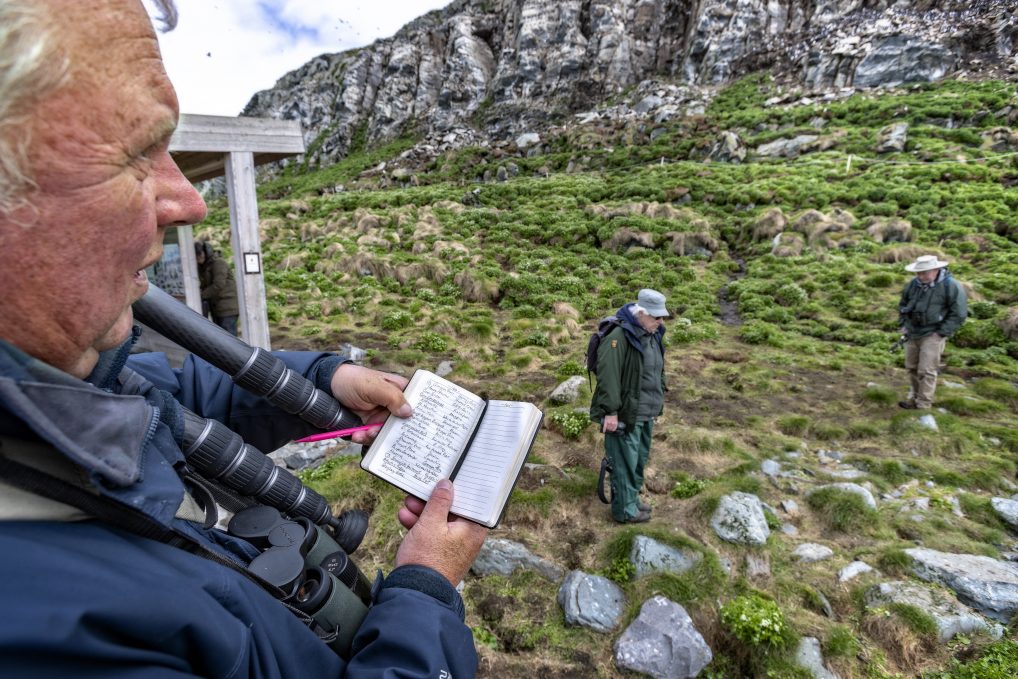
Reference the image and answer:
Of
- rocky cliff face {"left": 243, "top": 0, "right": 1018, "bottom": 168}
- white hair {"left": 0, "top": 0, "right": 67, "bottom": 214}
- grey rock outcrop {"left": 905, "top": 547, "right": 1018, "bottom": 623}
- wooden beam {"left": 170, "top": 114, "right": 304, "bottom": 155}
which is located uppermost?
rocky cliff face {"left": 243, "top": 0, "right": 1018, "bottom": 168}

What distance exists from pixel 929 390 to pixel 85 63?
9.57m

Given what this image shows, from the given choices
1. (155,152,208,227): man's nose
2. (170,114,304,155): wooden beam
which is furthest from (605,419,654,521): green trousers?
(170,114,304,155): wooden beam

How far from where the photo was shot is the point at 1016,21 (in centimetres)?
3578

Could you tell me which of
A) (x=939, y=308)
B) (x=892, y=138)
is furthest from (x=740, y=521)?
(x=892, y=138)

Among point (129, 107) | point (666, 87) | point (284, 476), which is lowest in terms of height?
point (284, 476)

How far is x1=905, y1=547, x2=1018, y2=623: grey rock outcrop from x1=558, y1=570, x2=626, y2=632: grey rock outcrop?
2.58m

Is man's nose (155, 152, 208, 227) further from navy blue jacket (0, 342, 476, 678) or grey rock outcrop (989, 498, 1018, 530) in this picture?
grey rock outcrop (989, 498, 1018, 530)

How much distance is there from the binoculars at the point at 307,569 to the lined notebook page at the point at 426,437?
32 cm

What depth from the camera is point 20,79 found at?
723mm

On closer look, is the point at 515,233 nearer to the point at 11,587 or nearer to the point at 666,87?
the point at 11,587

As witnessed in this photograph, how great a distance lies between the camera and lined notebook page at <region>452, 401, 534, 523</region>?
5.41 feet

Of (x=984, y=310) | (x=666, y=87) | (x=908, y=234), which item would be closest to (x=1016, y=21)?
(x=666, y=87)

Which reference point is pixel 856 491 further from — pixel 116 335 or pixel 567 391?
pixel 116 335

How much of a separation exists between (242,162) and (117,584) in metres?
6.76
